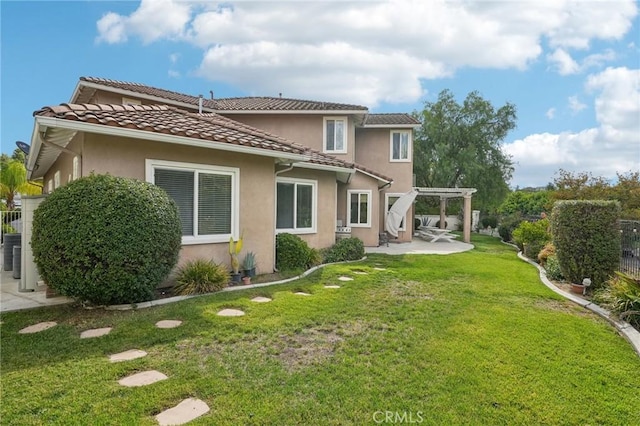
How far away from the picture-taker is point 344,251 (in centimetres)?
1492

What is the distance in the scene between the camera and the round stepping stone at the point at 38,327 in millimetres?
6023

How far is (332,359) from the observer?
16.7ft

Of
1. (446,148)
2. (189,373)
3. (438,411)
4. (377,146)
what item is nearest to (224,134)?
(189,373)

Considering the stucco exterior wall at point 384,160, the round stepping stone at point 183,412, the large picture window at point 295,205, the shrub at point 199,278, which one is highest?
the stucco exterior wall at point 384,160

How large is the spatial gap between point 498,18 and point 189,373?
12384mm

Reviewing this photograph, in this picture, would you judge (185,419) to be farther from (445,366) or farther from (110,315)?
(110,315)

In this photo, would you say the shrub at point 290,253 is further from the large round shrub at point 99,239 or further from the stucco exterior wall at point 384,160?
the stucco exterior wall at point 384,160

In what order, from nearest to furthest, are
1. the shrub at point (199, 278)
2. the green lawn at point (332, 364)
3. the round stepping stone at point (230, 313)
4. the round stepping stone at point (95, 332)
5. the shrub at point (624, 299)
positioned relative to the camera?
1. the green lawn at point (332, 364)
2. the round stepping stone at point (95, 332)
3. the round stepping stone at point (230, 313)
4. the shrub at point (624, 299)
5. the shrub at point (199, 278)

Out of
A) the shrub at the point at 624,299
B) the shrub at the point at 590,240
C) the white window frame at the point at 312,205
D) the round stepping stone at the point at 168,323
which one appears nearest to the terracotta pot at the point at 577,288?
the shrub at the point at 590,240

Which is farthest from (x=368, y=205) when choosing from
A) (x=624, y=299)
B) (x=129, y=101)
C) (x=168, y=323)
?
(x=168, y=323)

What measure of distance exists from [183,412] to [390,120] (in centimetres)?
2311

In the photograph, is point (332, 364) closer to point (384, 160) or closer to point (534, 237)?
point (534, 237)

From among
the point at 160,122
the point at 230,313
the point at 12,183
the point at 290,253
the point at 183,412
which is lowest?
the point at 183,412

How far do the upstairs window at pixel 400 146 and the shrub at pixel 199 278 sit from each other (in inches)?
701
